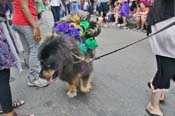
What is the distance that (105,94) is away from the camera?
→ 362cm

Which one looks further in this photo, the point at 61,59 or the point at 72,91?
the point at 72,91

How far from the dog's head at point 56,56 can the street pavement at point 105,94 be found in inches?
26.6

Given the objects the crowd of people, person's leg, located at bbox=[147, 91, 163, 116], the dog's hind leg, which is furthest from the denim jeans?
the crowd of people

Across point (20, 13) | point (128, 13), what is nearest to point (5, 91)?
point (20, 13)

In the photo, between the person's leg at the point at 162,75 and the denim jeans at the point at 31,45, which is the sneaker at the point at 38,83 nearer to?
the denim jeans at the point at 31,45

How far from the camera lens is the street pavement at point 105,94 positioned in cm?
320

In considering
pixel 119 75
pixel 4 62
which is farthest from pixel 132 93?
pixel 4 62

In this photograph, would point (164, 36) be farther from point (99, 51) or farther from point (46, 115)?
point (99, 51)

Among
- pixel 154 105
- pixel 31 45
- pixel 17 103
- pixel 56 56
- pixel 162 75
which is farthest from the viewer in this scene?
→ pixel 31 45

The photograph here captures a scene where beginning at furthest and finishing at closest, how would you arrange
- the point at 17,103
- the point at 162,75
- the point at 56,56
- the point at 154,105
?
the point at 17,103 → the point at 154,105 → the point at 162,75 → the point at 56,56

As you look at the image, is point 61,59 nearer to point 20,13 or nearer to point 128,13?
point 20,13

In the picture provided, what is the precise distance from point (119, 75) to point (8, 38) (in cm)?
218

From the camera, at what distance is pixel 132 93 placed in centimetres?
359

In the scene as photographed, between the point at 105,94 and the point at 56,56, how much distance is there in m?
1.27
